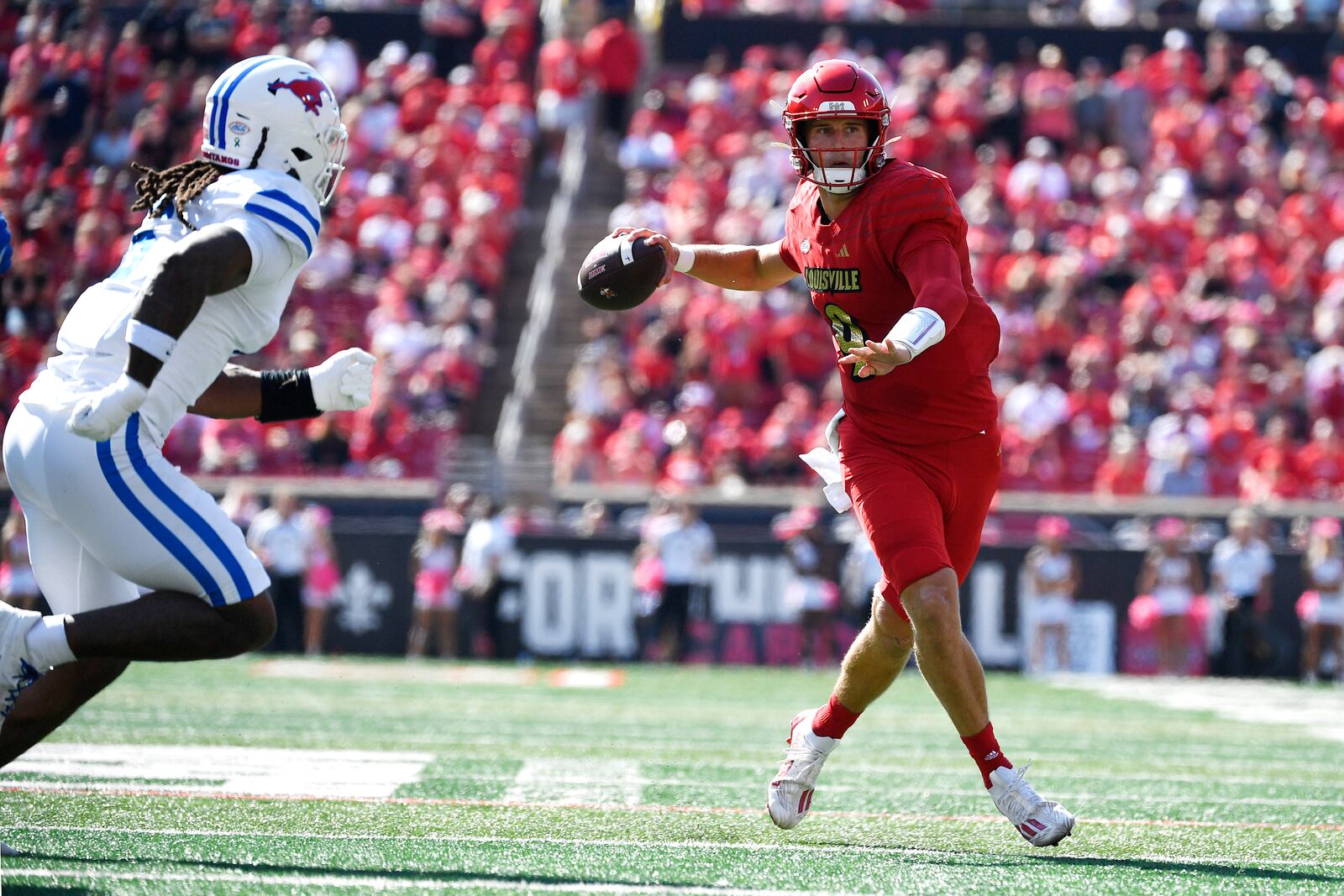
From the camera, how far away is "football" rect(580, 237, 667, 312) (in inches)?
186

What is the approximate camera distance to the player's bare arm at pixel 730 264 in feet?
15.8

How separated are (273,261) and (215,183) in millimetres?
252

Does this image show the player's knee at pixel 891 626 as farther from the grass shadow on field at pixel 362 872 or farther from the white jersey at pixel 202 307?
the white jersey at pixel 202 307

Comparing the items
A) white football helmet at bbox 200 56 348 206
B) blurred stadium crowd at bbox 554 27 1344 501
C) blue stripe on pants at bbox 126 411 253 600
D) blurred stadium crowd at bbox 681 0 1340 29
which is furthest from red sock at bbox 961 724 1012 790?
blurred stadium crowd at bbox 681 0 1340 29

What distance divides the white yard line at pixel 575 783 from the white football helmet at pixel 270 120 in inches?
71.4

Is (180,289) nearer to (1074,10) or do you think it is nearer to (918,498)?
(918,498)

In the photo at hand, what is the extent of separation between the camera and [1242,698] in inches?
419

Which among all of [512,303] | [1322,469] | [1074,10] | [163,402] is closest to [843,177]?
[163,402]

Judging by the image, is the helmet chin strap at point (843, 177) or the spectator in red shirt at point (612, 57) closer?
the helmet chin strap at point (843, 177)

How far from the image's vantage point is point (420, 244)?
15688 millimetres

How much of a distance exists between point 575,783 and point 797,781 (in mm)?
1073

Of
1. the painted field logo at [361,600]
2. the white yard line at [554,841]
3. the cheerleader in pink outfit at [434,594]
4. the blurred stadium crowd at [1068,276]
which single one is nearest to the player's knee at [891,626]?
the white yard line at [554,841]

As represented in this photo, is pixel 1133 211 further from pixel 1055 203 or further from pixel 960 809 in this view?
pixel 960 809

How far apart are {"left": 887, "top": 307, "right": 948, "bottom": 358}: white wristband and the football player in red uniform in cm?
→ 13
